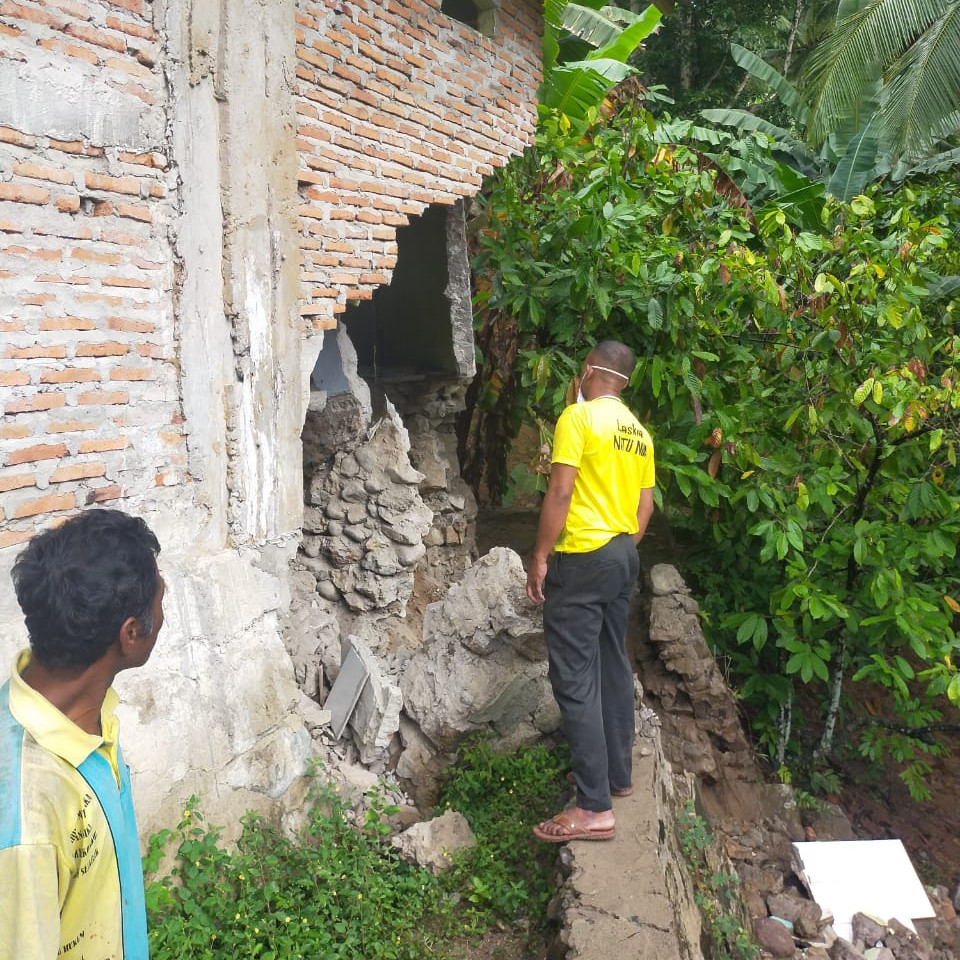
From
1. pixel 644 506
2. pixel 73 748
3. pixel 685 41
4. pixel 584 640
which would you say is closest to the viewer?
pixel 73 748

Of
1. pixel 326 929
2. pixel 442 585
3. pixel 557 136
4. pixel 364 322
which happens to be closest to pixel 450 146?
pixel 557 136

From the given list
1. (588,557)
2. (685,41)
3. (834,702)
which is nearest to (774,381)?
(834,702)

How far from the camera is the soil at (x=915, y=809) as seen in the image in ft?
19.1

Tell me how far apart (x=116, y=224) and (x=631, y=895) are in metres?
3.37

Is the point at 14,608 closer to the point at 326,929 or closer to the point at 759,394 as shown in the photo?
the point at 326,929

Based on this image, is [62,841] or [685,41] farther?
[685,41]

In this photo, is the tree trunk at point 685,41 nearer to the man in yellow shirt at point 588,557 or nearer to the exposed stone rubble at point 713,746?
the exposed stone rubble at point 713,746

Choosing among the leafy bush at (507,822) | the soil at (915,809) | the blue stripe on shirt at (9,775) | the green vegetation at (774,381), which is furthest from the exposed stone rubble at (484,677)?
the blue stripe on shirt at (9,775)

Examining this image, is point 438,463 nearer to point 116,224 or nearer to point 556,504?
point 556,504

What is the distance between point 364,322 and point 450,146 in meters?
2.36

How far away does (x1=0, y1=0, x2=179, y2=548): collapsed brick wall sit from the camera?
2.96 metres

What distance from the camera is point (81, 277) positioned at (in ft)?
10.4

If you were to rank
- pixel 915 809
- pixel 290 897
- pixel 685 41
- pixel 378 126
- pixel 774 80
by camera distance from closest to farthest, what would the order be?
pixel 290 897, pixel 378 126, pixel 915 809, pixel 774 80, pixel 685 41

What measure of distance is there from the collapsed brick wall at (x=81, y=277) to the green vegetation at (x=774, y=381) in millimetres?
2875
